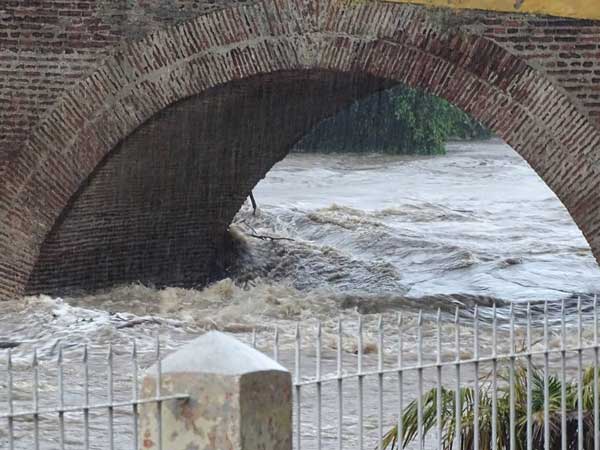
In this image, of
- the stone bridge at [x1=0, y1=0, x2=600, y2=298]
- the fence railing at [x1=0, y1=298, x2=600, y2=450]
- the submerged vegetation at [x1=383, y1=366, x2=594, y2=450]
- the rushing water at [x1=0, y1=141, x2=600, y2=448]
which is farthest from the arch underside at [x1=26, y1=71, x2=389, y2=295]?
the submerged vegetation at [x1=383, y1=366, x2=594, y2=450]

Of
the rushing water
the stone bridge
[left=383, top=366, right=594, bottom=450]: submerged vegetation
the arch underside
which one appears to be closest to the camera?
[left=383, top=366, right=594, bottom=450]: submerged vegetation

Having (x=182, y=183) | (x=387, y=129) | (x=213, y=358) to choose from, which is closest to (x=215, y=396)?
(x=213, y=358)

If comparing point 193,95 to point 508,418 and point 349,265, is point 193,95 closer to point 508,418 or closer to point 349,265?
point 349,265

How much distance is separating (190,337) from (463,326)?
2374mm

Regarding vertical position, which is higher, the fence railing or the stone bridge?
the stone bridge

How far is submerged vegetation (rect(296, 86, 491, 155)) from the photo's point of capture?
102 feet

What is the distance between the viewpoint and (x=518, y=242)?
20594 millimetres

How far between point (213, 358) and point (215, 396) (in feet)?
0.35

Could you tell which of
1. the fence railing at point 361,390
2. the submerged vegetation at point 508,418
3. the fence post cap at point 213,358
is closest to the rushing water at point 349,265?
the fence railing at point 361,390

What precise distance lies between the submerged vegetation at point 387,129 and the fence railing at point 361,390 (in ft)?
52.6

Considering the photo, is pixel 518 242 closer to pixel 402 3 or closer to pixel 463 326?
pixel 463 326

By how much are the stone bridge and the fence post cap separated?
7.33 metres

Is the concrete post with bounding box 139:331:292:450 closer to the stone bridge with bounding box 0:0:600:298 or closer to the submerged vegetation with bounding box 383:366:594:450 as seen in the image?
the submerged vegetation with bounding box 383:366:594:450

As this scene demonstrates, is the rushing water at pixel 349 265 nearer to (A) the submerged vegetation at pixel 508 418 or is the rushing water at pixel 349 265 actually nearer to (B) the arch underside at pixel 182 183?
(B) the arch underside at pixel 182 183
